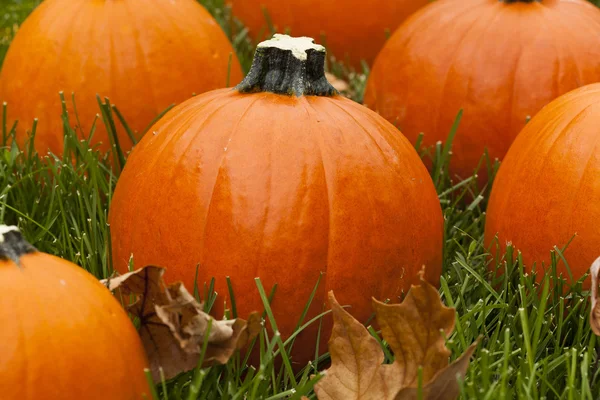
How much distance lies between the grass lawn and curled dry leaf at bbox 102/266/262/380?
2.2 inches

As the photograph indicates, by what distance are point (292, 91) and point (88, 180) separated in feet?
2.99

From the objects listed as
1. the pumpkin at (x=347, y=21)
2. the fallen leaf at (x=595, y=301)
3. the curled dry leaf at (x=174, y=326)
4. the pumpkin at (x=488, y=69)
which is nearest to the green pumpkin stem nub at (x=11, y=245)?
the curled dry leaf at (x=174, y=326)

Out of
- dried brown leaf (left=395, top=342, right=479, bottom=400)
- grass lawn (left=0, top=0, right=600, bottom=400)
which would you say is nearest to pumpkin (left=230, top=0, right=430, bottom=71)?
grass lawn (left=0, top=0, right=600, bottom=400)

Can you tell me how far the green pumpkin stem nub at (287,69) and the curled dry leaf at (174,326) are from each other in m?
0.63

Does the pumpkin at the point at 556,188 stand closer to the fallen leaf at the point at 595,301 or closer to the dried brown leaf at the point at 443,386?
the fallen leaf at the point at 595,301

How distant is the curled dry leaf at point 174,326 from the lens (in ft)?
6.06

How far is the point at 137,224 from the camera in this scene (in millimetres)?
2229

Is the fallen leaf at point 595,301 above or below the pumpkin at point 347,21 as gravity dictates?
below

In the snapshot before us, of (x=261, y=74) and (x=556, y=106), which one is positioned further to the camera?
(x=556, y=106)

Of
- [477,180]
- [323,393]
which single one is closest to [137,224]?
[323,393]

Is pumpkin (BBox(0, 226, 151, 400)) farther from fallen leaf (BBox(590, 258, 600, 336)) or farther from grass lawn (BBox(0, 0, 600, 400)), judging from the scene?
fallen leaf (BBox(590, 258, 600, 336))

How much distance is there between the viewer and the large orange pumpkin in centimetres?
211

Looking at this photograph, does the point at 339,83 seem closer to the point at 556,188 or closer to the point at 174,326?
the point at 556,188

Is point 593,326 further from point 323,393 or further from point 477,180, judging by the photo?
point 477,180
